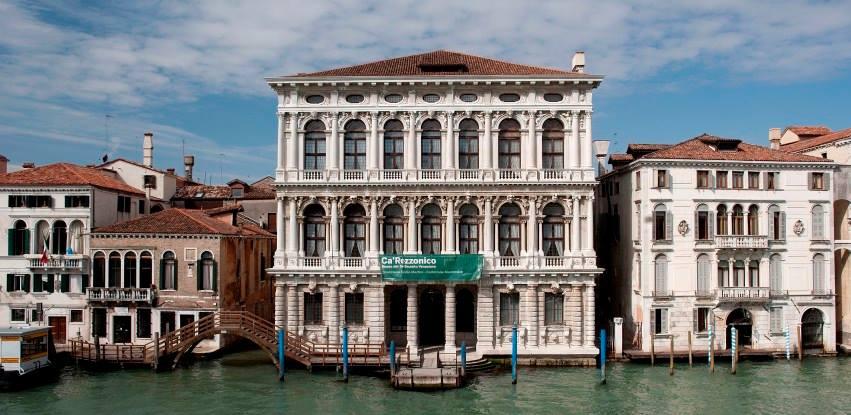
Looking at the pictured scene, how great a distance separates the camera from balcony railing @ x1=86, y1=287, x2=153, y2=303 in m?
29.4

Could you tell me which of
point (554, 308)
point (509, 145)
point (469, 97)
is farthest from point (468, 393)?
point (469, 97)

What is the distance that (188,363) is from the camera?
1126 inches

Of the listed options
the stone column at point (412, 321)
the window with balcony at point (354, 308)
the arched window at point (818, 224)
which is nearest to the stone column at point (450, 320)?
the stone column at point (412, 321)

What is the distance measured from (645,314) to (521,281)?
17.4ft

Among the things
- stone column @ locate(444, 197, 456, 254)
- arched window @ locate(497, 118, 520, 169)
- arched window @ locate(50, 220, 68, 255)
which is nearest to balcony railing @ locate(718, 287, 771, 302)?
arched window @ locate(497, 118, 520, 169)

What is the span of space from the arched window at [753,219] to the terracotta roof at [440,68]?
9.03 metres

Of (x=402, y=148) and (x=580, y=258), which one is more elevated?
(x=402, y=148)

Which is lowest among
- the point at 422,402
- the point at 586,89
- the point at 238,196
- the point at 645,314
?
the point at 422,402

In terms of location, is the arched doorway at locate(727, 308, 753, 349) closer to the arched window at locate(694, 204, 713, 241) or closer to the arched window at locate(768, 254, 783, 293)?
the arched window at locate(768, 254, 783, 293)

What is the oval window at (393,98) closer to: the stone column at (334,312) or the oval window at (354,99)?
the oval window at (354,99)

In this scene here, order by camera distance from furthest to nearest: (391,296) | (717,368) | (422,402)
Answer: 1. (391,296)
2. (717,368)
3. (422,402)

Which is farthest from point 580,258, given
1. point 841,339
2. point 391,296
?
→ point 841,339

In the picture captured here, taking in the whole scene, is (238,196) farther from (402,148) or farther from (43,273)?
(402,148)

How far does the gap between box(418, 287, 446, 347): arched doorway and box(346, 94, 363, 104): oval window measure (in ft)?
27.5
